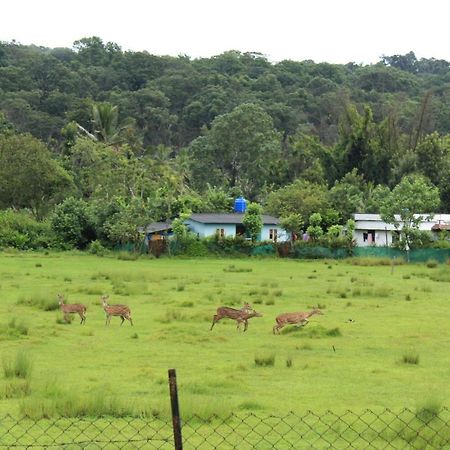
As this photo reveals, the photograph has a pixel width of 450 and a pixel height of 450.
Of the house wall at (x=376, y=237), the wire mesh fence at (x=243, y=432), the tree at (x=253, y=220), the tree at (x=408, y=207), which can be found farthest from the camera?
the house wall at (x=376, y=237)

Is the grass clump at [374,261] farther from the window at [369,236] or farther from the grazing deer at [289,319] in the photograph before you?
the grazing deer at [289,319]

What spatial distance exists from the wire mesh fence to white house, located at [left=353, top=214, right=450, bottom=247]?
53104 mm

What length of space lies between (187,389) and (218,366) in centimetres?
244

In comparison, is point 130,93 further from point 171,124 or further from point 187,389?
point 187,389

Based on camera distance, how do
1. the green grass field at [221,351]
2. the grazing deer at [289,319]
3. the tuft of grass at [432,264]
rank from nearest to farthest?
the green grass field at [221,351] < the grazing deer at [289,319] < the tuft of grass at [432,264]

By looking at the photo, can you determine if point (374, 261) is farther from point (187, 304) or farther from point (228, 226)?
point (187, 304)

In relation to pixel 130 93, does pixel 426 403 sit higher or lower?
lower

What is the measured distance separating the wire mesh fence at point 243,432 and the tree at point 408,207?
151 feet

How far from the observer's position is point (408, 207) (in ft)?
190

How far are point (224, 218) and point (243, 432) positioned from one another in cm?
5273

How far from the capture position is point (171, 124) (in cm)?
11881

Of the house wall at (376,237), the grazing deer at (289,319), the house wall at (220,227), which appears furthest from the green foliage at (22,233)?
the grazing deer at (289,319)

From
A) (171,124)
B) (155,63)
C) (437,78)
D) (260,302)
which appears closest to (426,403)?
(260,302)

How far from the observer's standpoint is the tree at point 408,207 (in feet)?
187
